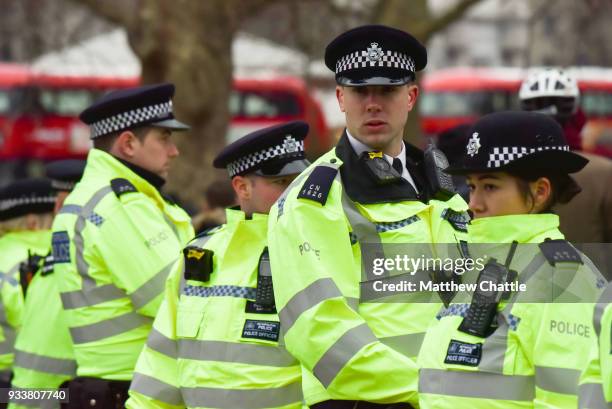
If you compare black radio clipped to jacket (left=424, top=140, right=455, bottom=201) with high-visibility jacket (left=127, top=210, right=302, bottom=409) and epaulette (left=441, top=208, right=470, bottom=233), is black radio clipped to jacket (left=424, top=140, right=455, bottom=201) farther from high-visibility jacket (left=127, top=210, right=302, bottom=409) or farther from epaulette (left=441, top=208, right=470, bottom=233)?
high-visibility jacket (left=127, top=210, right=302, bottom=409)

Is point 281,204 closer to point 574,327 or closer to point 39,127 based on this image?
point 574,327

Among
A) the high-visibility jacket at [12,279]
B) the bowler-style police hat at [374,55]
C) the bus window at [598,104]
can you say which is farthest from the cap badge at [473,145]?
the bus window at [598,104]

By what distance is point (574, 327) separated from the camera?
4004 millimetres

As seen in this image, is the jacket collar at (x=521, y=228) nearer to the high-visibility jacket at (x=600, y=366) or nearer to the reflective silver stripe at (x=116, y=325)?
the high-visibility jacket at (x=600, y=366)

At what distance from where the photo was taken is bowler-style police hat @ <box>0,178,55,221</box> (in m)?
8.37

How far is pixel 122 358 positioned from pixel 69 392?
1.30 ft

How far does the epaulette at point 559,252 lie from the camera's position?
413 centimetres

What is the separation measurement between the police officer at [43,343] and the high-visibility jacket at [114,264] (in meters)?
0.52

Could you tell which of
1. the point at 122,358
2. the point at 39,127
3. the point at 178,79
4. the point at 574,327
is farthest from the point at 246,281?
the point at 39,127

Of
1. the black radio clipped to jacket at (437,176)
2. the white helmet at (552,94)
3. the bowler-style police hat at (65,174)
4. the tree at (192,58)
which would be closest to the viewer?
the black radio clipped to jacket at (437,176)

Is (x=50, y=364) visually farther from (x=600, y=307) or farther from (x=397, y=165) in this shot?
(x=600, y=307)

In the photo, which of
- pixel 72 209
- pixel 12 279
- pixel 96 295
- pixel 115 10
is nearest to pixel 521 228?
pixel 96 295

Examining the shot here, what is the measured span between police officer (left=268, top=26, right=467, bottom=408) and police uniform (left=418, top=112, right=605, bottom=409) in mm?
181

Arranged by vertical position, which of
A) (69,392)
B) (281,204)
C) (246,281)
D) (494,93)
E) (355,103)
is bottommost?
(69,392)
